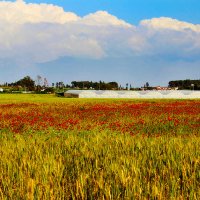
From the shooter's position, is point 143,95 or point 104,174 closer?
point 104,174

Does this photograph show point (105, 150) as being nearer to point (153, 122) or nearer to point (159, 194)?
point (159, 194)

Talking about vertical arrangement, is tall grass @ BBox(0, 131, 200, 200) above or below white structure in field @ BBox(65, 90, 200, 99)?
above

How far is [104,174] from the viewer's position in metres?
5.27

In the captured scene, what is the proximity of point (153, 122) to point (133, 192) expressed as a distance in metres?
15.0

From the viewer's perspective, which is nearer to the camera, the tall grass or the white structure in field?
the tall grass

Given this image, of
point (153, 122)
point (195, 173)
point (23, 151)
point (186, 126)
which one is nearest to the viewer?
point (195, 173)

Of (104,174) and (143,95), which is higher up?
(104,174)

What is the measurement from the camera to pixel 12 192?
4.54 m

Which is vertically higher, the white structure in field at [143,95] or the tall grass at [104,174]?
the tall grass at [104,174]

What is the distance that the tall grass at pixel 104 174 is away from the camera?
4.45 m

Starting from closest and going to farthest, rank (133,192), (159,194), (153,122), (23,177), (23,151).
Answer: (159,194) → (133,192) → (23,177) → (23,151) → (153,122)

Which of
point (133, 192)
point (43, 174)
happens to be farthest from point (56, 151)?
point (133, 192)

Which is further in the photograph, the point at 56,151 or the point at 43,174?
the point at 56,151

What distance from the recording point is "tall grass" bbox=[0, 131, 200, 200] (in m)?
4.45
